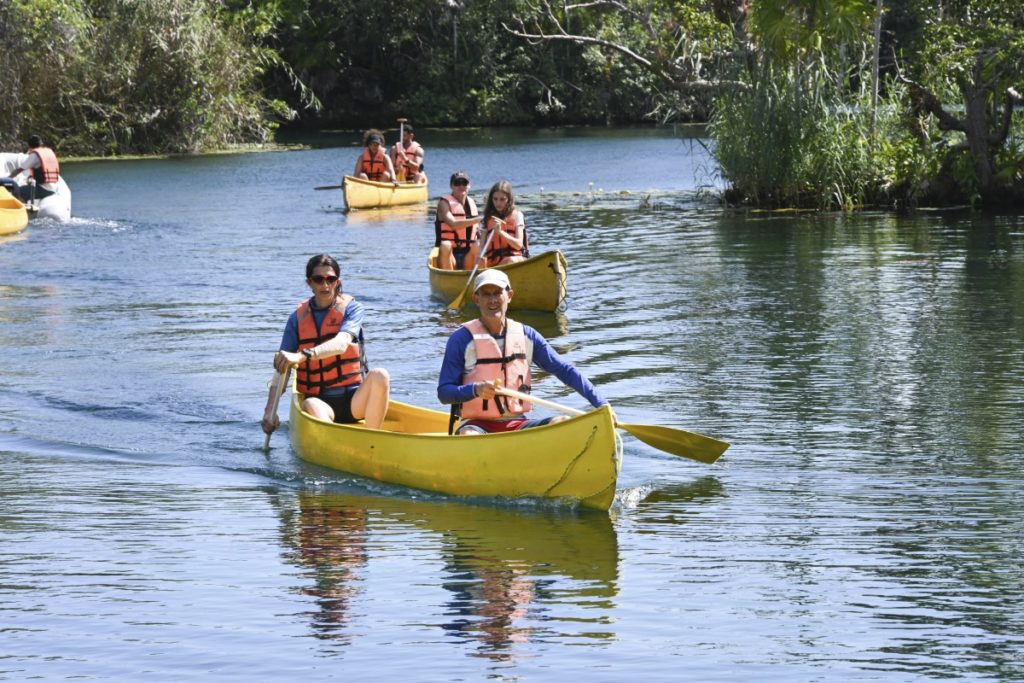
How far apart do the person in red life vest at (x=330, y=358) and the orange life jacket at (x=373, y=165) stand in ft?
60.2

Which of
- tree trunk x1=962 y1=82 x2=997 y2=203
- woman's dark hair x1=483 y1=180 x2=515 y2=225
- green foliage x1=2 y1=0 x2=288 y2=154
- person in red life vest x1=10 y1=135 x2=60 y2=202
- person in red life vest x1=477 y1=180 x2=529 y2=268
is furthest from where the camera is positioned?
green foliage x1=2 y1=0 x2=288 y2=154

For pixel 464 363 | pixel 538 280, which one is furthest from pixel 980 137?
pixel 464 363

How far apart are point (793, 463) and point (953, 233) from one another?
12832mm

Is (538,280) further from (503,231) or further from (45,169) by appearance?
(45,169)

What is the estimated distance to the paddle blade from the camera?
8789 mm

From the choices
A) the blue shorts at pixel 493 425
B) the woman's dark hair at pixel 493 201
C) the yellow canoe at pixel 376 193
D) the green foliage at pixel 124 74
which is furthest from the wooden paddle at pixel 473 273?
the green foliage at pixel 124 74

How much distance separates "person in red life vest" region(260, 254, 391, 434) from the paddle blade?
1.62 meters

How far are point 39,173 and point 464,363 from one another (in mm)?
18500

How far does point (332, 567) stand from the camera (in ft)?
24.0

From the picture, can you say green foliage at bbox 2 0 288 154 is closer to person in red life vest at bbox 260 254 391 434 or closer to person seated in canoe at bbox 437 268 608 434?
person in red life vest at bbox 260 254 391 434

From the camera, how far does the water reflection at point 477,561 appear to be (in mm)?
6430

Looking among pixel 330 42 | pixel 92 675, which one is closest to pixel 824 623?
pixel 92 675

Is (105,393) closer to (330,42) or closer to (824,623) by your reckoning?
(824,623)

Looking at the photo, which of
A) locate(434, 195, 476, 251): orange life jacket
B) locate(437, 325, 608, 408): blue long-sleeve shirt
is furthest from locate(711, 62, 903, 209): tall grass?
locate(437, 325, 608, 408): blue long-sleeve shirt
